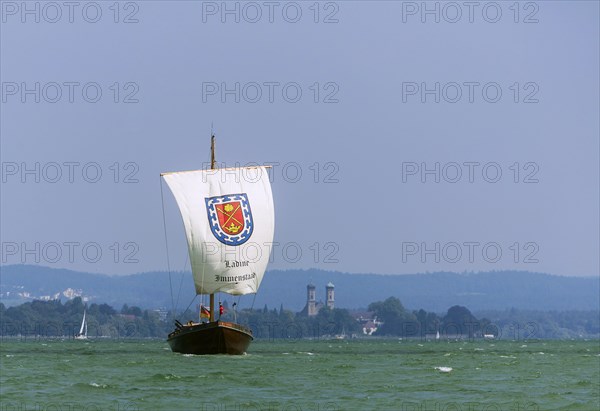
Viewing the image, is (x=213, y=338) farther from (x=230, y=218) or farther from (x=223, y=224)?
(x=230, y=218)

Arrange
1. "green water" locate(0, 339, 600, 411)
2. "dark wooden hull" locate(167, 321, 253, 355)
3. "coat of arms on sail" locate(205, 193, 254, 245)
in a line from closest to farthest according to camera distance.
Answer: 1. "green water" locate(0, 339, 600, 411)
2. "dark wooden hull" locate(167, 321, 253, 355)
3. "coat of arms on sail" locate(205, 193, 254, 245)

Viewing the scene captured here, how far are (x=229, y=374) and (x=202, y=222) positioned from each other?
2257cm

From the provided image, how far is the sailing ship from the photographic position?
77250 millimetres

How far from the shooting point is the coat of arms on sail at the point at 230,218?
77.2 meters

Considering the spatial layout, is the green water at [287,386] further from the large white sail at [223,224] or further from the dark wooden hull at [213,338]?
the large white sail at [223,224]

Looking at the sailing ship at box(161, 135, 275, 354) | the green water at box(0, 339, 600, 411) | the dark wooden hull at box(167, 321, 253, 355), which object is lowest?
the green water at box(0, 339, 600, 411)

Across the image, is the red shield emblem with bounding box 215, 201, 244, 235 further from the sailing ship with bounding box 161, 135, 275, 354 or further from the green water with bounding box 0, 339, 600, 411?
the green water with bounding box 0, 339, 600, 411

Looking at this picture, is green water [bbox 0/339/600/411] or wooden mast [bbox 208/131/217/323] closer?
green water [bbox 0/339/600/411]

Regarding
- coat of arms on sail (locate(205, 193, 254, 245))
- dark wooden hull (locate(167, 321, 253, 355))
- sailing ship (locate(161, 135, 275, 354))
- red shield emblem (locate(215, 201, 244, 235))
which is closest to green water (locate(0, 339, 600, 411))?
dark wooden hull (locate(167, 321, 253, 355))

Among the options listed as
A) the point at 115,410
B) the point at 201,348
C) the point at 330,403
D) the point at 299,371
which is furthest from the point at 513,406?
the point at 201,348

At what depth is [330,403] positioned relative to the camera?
42344mm

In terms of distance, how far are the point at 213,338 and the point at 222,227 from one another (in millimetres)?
6801

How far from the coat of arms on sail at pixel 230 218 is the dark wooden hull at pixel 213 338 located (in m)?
5.28

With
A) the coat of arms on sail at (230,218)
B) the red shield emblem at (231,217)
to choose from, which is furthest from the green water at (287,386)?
the red shield emblem at (231,217)
